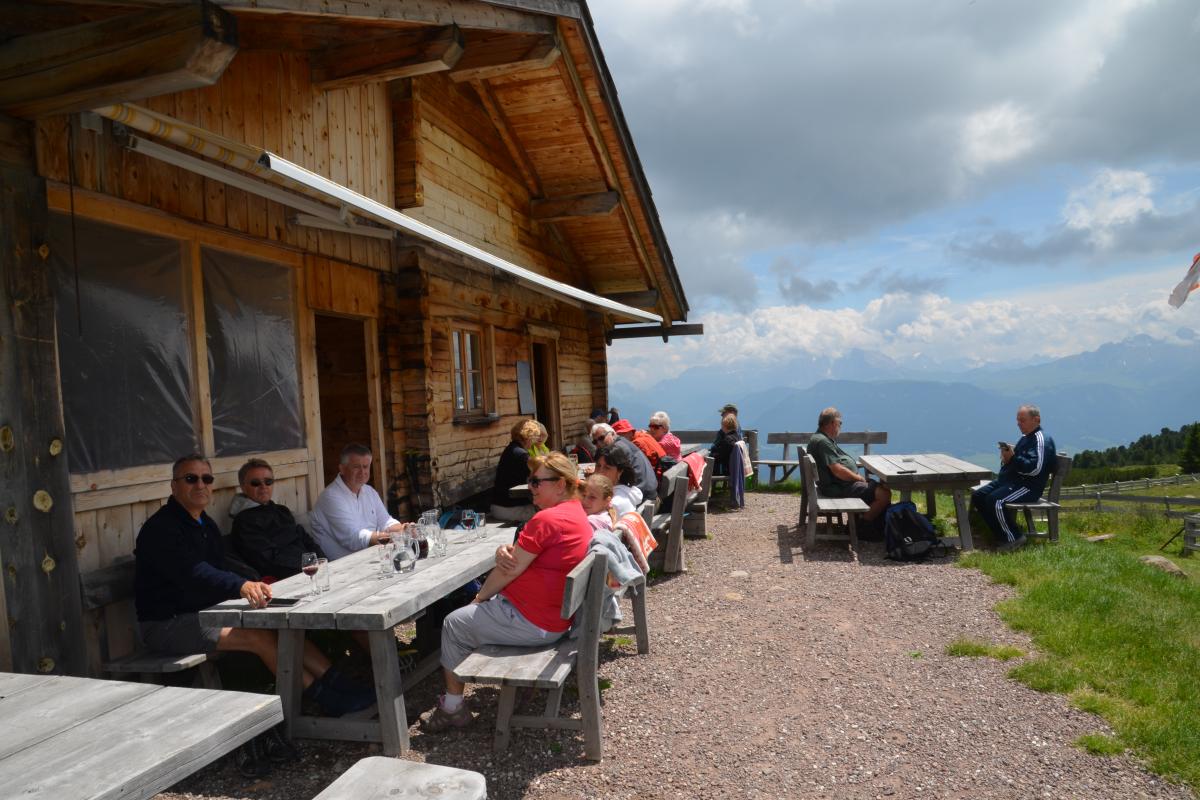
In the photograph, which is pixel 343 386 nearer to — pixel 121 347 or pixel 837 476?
pixel 121 347

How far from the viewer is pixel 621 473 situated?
641 cm

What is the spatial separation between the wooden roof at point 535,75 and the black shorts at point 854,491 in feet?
15.1

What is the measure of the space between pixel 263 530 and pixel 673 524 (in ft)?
12.0

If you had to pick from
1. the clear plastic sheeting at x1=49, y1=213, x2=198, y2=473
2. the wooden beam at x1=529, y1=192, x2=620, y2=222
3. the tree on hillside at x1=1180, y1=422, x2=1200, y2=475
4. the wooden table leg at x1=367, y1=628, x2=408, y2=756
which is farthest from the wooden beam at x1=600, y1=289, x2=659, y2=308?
the tree on hillside at x1=1180, y1=422, x2=1200, y2=475

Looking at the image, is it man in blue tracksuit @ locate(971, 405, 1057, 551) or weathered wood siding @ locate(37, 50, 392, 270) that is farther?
man in blue tracksuit @ locate(971, 405, 1057, 551)

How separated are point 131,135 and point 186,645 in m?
2.77

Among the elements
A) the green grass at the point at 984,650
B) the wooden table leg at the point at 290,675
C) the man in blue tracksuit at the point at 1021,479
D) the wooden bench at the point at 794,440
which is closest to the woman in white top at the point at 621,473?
the green grass at the point at 984,650

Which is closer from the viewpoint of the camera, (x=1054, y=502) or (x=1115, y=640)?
(x=1115, y=640)

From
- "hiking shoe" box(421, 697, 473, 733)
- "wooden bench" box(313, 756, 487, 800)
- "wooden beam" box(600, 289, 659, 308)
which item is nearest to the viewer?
"wooden bench" box(313, 756, 487, 800)

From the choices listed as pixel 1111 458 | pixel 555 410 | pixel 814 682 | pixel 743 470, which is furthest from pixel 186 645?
pixel 1111 458

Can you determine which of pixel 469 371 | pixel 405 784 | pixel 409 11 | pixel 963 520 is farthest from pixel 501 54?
pixel 405 784

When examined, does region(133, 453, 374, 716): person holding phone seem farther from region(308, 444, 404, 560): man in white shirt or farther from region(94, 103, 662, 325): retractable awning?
region(94, 103, 662, 325): retractable awning

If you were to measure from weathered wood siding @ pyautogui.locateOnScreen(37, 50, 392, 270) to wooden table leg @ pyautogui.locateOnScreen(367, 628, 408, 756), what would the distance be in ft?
9.58

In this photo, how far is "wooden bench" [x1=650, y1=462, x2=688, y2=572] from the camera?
700 centimetres
